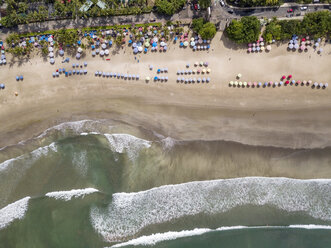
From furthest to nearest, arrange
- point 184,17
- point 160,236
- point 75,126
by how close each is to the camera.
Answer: point 184,17 → point 75,126 → point 160,236

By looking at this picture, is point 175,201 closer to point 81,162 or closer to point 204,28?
point 81,162

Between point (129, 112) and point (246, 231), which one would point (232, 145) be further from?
point (129, 112)

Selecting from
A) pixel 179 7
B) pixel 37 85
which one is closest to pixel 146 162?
pixel 37 85

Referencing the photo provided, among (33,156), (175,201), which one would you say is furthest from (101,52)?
(175,201)

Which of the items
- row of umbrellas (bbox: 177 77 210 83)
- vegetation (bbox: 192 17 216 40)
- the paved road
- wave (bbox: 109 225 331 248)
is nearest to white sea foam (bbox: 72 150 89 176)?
wave (bbox: 109 225 331 248)

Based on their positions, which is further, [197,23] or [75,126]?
[75,126]

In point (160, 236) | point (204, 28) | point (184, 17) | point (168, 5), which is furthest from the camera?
point (184, 17)

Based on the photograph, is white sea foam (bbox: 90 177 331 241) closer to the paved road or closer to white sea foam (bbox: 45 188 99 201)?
white sea foam (bbox: 45 188 99 201)
